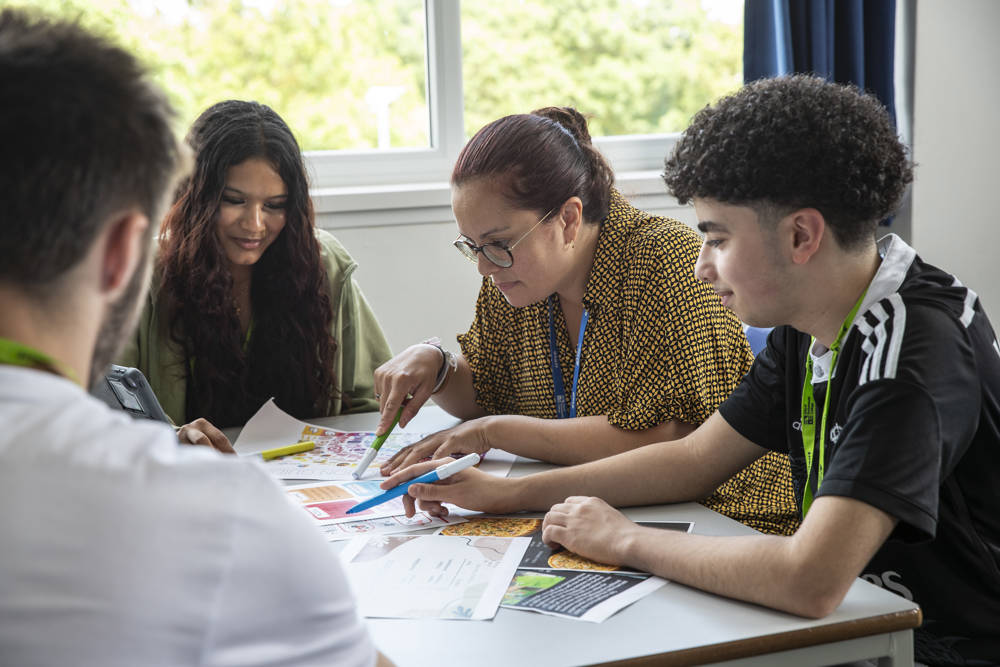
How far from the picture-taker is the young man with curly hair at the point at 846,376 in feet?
3.52

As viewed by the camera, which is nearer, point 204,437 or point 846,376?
point 846,376

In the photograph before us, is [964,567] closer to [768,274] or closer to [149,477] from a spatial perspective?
[768,274]

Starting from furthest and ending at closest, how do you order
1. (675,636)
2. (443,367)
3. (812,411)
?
1. (443,367)
2. (812,411)
3. (675,636)

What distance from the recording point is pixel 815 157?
4.02 ft

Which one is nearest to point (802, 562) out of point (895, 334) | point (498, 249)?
point (895, 334)

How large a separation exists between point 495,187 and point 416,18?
1.60m

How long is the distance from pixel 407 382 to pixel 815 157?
0.97 meters

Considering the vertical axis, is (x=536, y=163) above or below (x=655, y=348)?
above

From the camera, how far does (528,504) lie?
1.45m

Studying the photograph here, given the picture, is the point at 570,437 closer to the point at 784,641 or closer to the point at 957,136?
the point at 784,641

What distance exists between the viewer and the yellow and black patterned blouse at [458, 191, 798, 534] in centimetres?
168

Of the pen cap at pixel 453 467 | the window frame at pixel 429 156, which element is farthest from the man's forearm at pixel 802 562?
the window frame at pixel 429 156

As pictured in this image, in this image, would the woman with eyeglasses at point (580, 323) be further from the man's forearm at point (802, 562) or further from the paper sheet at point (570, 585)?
the man's forearm at point (802, 562)

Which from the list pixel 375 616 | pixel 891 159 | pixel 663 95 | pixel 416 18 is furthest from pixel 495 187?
pixel 663 95
